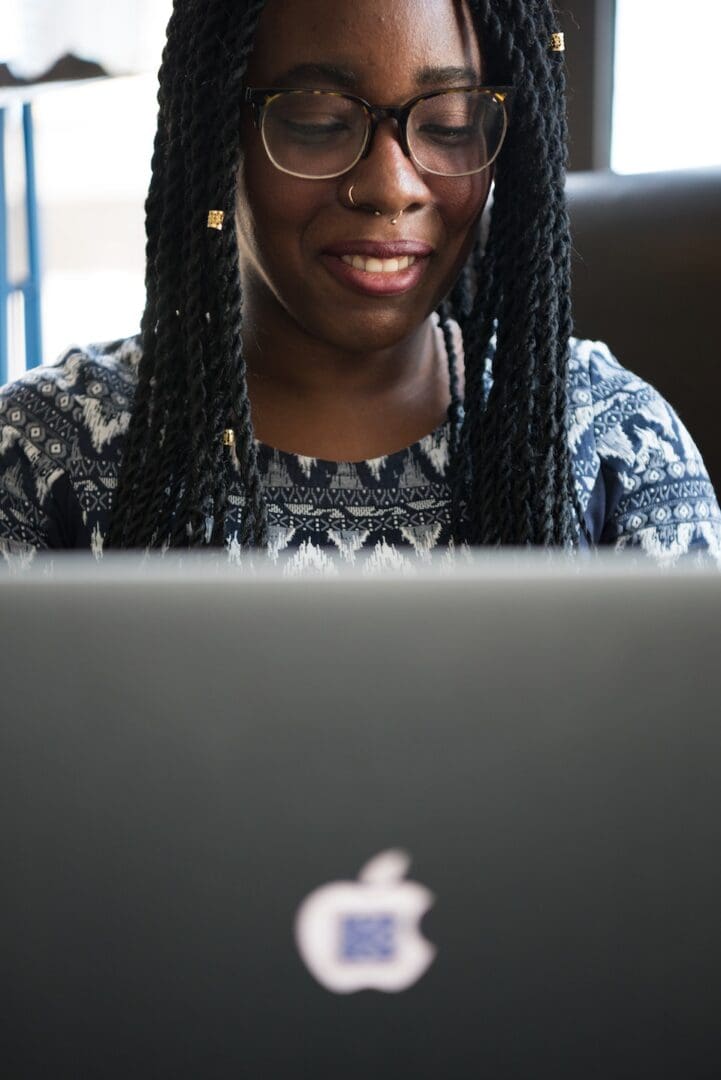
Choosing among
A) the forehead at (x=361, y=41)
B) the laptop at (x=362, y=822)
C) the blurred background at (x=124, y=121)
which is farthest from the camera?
the blurred background at (x=124, y=121)

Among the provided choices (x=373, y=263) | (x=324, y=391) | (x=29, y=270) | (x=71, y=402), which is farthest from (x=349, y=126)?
(x=29, y=270)

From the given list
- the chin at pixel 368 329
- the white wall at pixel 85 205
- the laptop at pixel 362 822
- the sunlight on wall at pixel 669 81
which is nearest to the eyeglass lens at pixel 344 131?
the chin at pixel 368 329

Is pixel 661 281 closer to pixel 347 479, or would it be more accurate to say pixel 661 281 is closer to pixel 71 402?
pixel 347 479

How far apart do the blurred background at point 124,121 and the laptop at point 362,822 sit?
92 cm

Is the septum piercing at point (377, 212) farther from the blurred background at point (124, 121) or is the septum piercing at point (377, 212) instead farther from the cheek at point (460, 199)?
the blurred background at point (124, 121)

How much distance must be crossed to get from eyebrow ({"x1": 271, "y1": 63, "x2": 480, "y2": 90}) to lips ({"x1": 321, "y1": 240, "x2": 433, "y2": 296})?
0.12m

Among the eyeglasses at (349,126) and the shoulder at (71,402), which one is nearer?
the eyeglasses at (349,126)

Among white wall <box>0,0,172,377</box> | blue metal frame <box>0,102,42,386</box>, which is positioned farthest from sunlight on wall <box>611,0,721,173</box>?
blue metal frame <box>0,102,42,386</box>

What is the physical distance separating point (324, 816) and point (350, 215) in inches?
28.6

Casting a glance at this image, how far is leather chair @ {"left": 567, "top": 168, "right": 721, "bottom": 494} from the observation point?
51.0 inches

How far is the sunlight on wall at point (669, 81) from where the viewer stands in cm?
221

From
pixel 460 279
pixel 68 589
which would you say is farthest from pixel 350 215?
pixel 68 589

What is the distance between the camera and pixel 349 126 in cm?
100

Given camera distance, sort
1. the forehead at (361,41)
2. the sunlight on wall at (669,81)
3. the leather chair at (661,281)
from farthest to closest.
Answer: the sunlight on wall at (669,81)
the leather chair at (661,281)
the forehead at (361,41)
